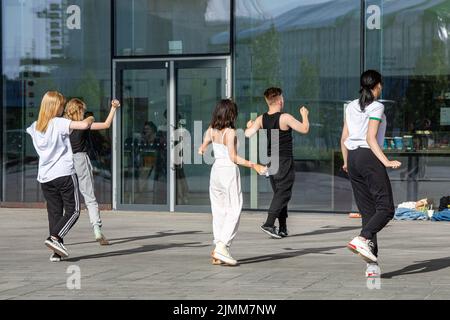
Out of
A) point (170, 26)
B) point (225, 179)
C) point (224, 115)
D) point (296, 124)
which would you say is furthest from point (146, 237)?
point (170, 26)

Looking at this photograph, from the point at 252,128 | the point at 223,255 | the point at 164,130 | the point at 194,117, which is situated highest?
the point at 194,117

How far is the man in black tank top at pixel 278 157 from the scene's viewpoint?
1420 centimetres

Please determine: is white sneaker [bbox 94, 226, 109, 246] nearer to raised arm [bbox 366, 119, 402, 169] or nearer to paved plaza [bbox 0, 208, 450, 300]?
paved plaza [bbox 0, 208, 450, 300]

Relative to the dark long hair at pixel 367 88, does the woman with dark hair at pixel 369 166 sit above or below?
below

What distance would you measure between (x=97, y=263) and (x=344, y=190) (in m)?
7.47

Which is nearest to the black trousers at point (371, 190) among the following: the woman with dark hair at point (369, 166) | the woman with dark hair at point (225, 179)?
the woman with dark hair at point (369, 166)

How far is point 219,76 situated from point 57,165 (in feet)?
24.5

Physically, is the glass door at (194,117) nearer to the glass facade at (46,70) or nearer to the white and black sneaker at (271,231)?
the glass facade at (46,70)

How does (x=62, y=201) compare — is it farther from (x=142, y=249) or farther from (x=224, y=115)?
(x=224, y=115)

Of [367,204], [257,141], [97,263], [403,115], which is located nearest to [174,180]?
[257,141]

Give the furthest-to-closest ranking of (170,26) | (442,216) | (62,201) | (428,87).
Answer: (170,26) < (428,87) < (442,216) < (62,201)

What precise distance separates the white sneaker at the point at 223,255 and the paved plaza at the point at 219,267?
129mm

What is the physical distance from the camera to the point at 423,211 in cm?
1730

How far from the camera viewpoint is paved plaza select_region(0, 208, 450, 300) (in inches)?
370
